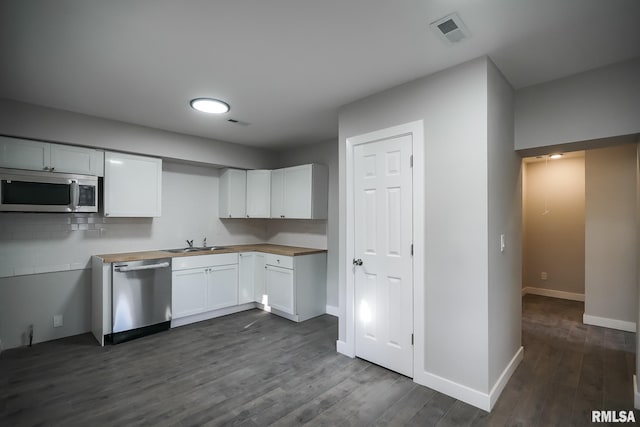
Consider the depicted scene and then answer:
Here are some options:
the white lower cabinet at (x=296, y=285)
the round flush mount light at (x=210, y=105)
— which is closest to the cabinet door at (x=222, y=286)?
the white lower cabinet at (x=296, y=285)

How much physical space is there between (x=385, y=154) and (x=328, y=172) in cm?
189

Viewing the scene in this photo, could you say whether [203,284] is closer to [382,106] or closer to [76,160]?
[76,160]

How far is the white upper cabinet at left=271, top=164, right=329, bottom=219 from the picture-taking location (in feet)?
14.3

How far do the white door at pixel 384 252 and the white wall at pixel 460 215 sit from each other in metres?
0.19

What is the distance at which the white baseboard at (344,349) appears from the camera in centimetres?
303

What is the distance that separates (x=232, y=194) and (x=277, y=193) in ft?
2.32

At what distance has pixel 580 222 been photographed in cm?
512

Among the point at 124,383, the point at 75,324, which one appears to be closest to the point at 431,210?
the point at 124,383

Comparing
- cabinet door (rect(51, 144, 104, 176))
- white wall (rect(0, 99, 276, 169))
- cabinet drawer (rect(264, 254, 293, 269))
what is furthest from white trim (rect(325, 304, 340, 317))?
cabinet door (rect(51, 144, 104, 176))

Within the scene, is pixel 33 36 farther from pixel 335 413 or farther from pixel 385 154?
pixel 335 413

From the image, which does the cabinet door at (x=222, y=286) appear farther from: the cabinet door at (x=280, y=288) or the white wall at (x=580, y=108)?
the white wall at (x=580, y=108)

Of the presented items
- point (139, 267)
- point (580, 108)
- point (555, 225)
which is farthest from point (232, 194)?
point (555, 225)

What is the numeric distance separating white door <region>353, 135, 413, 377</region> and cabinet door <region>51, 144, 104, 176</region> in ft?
9.66

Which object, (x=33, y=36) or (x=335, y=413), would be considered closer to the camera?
(x=33, y=36)
